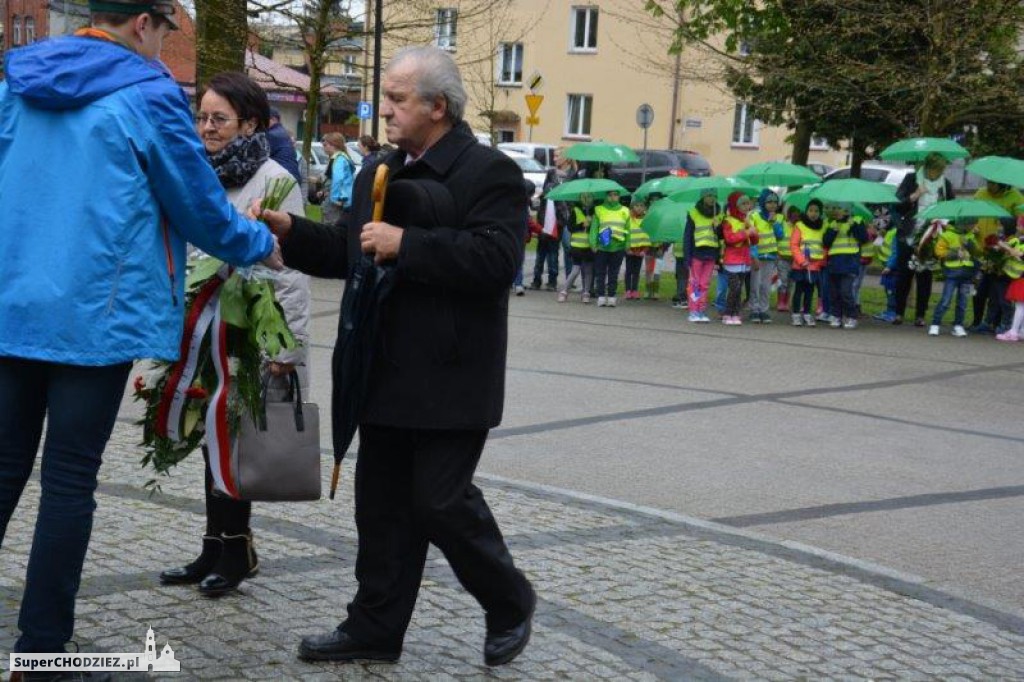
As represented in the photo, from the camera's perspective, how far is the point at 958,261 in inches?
673

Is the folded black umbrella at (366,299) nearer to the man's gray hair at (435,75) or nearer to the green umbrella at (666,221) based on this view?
the man's gray hair at (435,75)

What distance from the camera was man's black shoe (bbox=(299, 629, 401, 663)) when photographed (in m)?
4.56

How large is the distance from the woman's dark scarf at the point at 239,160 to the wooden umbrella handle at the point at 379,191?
96 cm

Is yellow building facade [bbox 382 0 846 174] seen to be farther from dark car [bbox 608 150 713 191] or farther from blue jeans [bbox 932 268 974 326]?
blue jeans [bbox 932 268 974 326]

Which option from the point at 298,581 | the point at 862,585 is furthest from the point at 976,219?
the point at 298,581

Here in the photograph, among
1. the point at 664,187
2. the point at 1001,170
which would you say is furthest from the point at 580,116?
the point at 1001,170

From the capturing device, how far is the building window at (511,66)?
188 ft

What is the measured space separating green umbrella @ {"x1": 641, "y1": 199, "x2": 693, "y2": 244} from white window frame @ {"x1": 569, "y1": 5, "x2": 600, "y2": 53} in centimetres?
3762

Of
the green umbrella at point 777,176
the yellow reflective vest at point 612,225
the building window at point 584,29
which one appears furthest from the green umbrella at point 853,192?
the building window at point 584,29

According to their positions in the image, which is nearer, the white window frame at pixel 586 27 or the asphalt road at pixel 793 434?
the asphalt road at pixel 793 434

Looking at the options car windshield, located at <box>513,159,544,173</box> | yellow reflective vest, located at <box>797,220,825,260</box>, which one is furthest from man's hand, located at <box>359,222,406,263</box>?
car windshield, located at <box>513,159,544,173</box>

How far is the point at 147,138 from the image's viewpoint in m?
3.96

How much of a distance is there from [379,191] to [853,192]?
13.3 metres

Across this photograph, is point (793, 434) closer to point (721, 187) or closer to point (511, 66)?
point (721, 187)
